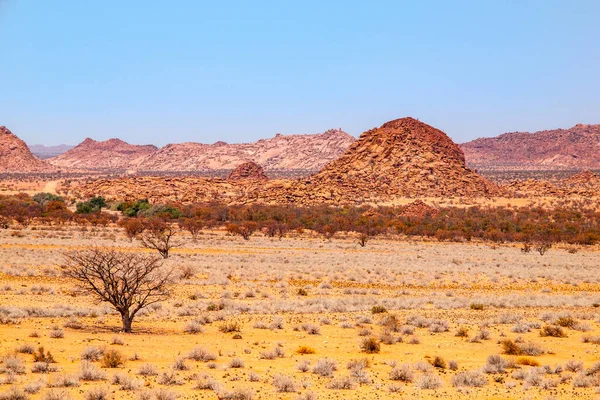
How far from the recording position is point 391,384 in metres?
13.5

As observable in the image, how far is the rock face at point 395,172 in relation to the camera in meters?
102

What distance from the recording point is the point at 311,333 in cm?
2027

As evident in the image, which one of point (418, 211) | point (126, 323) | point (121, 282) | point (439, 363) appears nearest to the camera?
point (439, 363)

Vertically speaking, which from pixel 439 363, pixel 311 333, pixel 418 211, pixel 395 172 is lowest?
pixel 311 333

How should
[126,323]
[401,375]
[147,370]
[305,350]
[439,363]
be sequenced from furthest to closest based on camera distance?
[126,323] → [305,350] → [439,363] → [401,375] → [147,370]

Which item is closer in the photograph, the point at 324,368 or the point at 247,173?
the point at 324,368

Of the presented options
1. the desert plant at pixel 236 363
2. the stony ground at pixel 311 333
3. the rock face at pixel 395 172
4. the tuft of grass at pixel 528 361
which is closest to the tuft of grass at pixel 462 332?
the stony ground at pixel 311 333

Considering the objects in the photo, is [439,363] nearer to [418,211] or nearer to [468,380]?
[468,380]

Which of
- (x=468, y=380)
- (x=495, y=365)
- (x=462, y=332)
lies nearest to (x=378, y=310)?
(x=462, y=332)

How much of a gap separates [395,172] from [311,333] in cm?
8995

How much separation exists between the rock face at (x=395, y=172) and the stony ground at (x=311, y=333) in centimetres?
6048

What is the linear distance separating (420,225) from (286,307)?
1933 inches

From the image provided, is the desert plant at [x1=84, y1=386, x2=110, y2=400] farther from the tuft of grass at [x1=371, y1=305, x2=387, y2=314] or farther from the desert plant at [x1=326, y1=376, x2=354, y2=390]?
the tuft of grass at [x1=371, y1=305, x2=387, y2=314]

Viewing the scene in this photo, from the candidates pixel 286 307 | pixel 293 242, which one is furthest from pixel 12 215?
pixel 286 307
